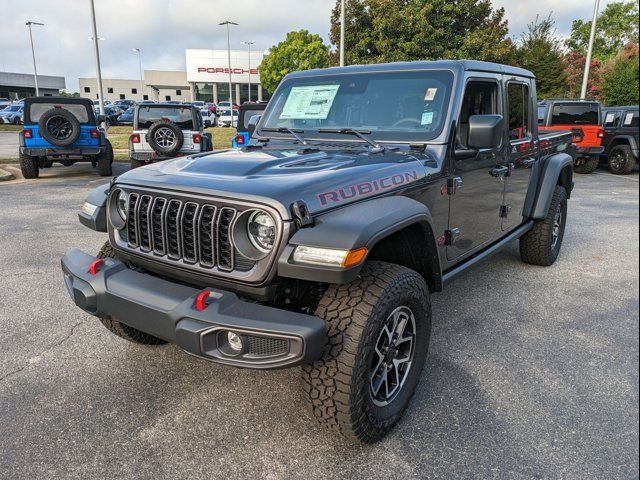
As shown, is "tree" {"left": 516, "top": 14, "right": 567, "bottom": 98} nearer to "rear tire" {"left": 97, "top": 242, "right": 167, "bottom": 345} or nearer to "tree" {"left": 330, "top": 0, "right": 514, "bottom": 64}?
"tree" {"left": 330, "top": 0, "right": 514, "bottom": 64}

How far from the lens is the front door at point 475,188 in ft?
11.2

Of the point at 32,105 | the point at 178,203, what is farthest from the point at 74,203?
the point at 178,203

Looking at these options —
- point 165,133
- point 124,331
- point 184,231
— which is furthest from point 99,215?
point 165,133

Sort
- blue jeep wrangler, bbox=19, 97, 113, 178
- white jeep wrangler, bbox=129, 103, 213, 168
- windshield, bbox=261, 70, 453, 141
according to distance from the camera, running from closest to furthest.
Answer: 1. windshield, bbox=261, 70, 453, 141
2. blue jeep wrangler, bbox=19, 97, 113, 178
3. white jeep wrangler, bbox=129, 103, 213, 168

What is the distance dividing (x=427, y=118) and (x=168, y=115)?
9.98m

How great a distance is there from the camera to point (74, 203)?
343 inches

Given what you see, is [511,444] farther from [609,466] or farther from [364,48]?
[364,48]

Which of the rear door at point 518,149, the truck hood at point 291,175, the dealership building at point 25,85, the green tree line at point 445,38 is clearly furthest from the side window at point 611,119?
the dealership building at point 25,85

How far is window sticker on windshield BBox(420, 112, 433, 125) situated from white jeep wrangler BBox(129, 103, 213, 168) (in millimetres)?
8461

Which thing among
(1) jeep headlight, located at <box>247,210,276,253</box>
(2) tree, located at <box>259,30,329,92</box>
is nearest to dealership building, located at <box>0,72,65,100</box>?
(2) tree, located at <box>259,30,329,92</box>

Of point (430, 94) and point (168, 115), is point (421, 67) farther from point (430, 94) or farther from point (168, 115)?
point (168, 115)

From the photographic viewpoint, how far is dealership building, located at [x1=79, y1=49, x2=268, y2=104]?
207 feet

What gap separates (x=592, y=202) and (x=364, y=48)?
47.0ft

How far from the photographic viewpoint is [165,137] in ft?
37.6
